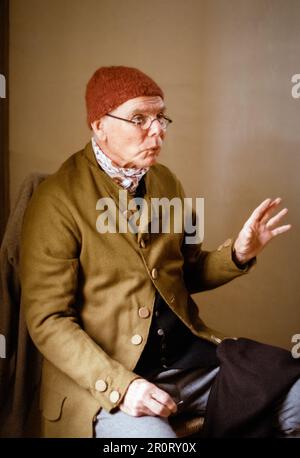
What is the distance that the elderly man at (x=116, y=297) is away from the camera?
3.35 feet

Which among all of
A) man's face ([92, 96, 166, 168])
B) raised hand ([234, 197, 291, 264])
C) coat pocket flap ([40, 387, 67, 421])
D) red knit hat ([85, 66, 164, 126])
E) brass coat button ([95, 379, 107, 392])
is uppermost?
red knit hat ([85, 66, 164, 126])

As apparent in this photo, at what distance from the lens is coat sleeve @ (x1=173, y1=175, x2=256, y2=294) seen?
1.28 m

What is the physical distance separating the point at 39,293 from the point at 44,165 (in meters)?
0.47

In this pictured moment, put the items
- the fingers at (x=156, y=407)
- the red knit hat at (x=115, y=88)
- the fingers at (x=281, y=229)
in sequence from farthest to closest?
1. the fingers at (x=281, y=229)
2. the red knit hat at (x=115, y=88)
3. the fingers at (x=156, y=407)

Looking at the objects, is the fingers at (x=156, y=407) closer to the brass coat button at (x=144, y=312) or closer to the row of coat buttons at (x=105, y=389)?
the row of coat buttons at (x=105, y=389)

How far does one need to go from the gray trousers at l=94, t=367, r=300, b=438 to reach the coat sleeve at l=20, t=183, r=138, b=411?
4 cm

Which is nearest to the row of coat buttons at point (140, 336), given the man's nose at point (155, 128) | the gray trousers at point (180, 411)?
the gray trousers at point (180, 411)

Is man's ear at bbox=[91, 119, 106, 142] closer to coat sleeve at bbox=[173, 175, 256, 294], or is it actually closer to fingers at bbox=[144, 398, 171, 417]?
coat sleeve at bbox=[173, 175, 256, 294]

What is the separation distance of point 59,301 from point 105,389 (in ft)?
0.63

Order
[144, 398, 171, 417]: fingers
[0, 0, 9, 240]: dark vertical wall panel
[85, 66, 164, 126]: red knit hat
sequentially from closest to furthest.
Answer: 1. [144, 398, 171, 417]: fingers
2. [85, 66, 164, 126]: red knit hat
3. [0, 0, 9, 240]: dark vertical wall panel

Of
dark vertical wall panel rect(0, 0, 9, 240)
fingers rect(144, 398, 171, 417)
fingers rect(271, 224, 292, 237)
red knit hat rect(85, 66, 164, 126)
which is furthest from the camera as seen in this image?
dark vertical wall panel rect(0, 0, 9, 240)

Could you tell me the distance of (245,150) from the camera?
164cm

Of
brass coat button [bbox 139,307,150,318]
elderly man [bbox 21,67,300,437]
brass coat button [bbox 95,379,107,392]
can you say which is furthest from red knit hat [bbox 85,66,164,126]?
brass coat button [bbox 95,379,107,392]

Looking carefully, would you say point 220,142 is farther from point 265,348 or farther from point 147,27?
point 265,348
